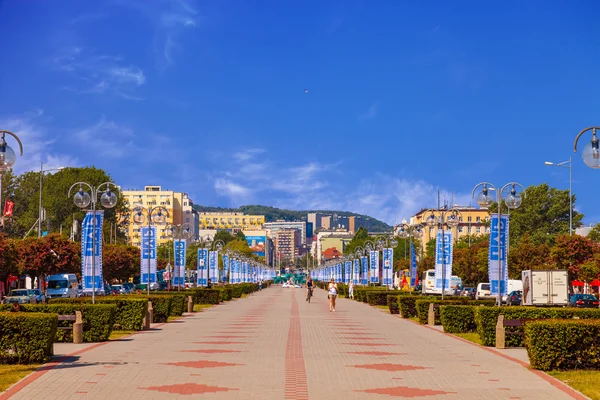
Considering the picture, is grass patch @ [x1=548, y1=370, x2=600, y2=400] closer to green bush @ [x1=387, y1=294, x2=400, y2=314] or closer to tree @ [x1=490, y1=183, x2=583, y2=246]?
green bush @ [x1=387, y1=294, x2=400, y2=314]

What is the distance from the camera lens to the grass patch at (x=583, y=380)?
14368 mm

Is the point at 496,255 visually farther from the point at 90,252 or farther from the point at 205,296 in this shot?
the point at 205,296

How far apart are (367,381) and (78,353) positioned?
785 centimetres

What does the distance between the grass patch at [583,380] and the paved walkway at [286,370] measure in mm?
365

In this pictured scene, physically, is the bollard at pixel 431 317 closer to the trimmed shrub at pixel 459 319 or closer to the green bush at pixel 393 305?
the trimmed shrub at pixel 459 319

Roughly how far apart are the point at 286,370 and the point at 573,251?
50.6 meters

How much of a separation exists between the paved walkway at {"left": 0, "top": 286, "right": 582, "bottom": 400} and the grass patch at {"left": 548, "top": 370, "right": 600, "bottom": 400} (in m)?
0.36

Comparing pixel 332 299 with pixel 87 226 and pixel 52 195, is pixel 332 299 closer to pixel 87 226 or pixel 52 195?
pixel 87 226

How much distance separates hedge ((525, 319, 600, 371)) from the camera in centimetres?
1738

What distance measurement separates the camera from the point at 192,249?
15075cm

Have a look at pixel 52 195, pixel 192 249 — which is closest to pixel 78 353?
pixel 52 195

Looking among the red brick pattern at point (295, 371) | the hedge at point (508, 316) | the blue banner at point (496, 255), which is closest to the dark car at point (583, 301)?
the blue banner at point (496, 255)

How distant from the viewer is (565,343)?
1736cm

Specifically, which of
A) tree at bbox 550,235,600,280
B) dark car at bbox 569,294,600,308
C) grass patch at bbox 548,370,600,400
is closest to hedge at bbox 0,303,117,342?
grass patch at bbox 548,370,600,400
